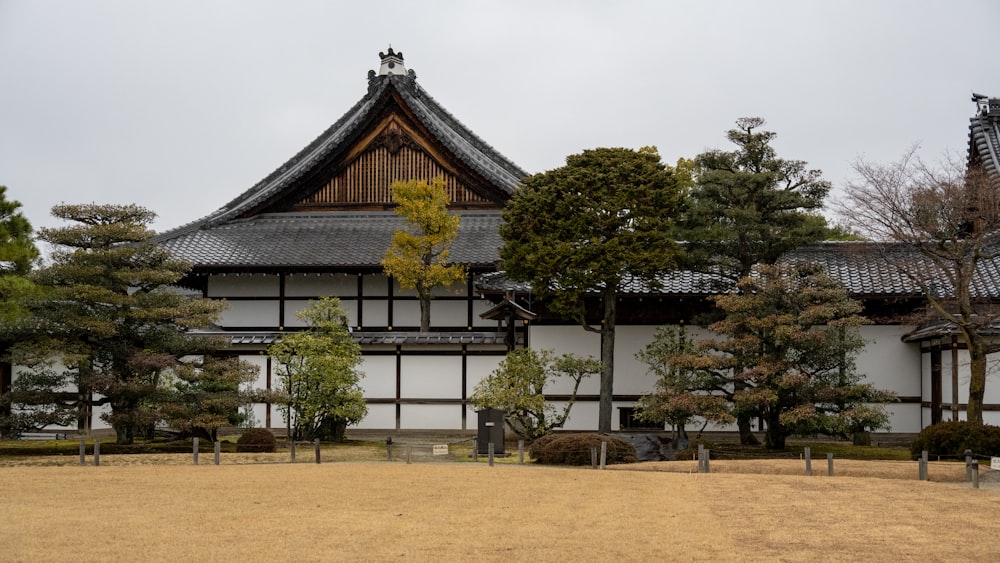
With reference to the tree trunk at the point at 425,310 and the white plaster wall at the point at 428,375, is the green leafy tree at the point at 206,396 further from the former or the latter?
the tree trunk at the point at 425,310

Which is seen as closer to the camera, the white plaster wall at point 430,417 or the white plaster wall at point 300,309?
the white plaster wall at point 430,417

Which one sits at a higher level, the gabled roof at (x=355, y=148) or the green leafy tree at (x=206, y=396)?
the gabled roof at (x=355, y=148)

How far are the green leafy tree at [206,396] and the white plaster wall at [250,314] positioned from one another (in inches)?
240

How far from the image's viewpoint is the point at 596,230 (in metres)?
28.4

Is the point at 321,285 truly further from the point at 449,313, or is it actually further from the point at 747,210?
the point at 747,210

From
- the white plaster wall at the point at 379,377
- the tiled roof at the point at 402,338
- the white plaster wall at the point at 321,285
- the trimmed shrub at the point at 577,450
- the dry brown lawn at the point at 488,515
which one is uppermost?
the white plaster wall at the point at 321,285

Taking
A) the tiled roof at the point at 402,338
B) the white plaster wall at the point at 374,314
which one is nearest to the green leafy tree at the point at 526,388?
the tiled roof at the point at 402,338

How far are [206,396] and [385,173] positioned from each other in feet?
41.6

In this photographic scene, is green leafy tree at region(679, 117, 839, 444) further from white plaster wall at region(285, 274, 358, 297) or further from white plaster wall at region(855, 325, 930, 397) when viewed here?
white plaster wall at region(285, 274, 358, 297)

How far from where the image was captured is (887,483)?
2042 centimetres

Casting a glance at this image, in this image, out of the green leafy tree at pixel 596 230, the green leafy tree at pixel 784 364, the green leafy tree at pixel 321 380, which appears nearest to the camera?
the green leafy tree at pixel 784 364

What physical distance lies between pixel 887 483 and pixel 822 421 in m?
4.88

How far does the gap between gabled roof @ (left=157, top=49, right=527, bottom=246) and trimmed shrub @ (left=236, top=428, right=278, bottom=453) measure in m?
9.73

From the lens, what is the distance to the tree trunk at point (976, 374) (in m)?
24.6
